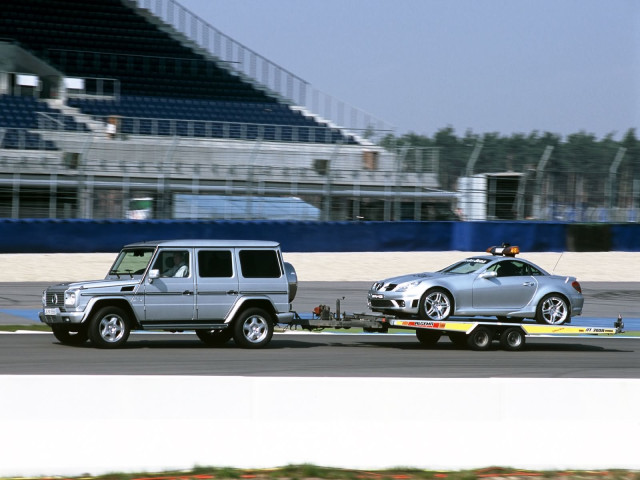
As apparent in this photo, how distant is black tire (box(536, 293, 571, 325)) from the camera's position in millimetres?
15469

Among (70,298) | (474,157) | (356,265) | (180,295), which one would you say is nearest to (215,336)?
(180,295)

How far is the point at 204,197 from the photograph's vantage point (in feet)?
101

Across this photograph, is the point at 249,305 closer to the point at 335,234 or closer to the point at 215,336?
the point at 215,336

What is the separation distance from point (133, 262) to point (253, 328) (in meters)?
2.01

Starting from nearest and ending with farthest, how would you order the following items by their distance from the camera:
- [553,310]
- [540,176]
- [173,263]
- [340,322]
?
1. [173,263]
2. [340,322]
3. [553,310]
4. [540,176]

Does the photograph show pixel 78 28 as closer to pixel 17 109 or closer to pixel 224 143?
pixel 17 109

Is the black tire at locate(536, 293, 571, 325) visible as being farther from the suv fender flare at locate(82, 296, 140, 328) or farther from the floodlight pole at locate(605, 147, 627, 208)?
the floodlight pole at locate(605, 147, 627, 208)

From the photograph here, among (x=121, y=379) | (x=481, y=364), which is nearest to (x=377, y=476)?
(x=121, y=379)

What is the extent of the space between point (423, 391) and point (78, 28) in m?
40.7

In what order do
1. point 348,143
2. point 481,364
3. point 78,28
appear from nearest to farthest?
1. point 481,364
2. point 348,143
3. point 78,28

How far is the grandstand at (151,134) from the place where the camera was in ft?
97.7

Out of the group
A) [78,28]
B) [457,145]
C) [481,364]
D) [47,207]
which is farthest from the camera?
[78,28]

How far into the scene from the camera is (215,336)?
1544 centimetres

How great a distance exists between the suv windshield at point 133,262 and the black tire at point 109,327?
653 millimetres
